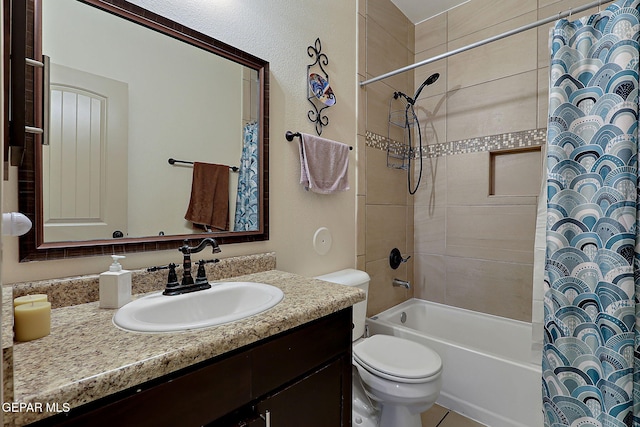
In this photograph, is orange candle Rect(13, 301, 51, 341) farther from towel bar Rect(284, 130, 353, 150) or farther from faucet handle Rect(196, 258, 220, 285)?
towel bar Rect(284, 130, 353, 150)

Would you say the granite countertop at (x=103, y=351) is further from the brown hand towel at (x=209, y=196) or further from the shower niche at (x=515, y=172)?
the shower niche at (x=515, y=172)

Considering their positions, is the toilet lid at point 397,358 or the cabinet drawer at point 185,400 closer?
the cabinet drawer at point 185,400

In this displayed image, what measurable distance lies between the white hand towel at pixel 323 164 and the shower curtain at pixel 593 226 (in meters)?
0.96

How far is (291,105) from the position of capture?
159 cm

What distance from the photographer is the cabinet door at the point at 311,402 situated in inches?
32.6

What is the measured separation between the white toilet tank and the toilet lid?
0.07m

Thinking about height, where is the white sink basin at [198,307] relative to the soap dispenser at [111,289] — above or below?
below

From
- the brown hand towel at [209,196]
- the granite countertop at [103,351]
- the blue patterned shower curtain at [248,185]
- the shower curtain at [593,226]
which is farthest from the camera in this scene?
the blue patterned shower curtain at [248,185]

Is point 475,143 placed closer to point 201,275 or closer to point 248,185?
point 248,185

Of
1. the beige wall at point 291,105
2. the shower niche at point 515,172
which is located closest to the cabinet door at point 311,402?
the beige wall at point 291,105

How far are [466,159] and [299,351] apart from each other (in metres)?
1.97

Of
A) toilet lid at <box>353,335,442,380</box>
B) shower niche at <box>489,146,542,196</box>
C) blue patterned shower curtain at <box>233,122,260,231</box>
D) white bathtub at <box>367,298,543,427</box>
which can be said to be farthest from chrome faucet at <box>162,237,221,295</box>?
shower niche at <box>489,146,542,196</box>

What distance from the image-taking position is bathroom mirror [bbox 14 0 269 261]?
3.05 feet

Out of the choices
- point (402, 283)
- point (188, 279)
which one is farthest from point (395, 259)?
point (188, 279)
